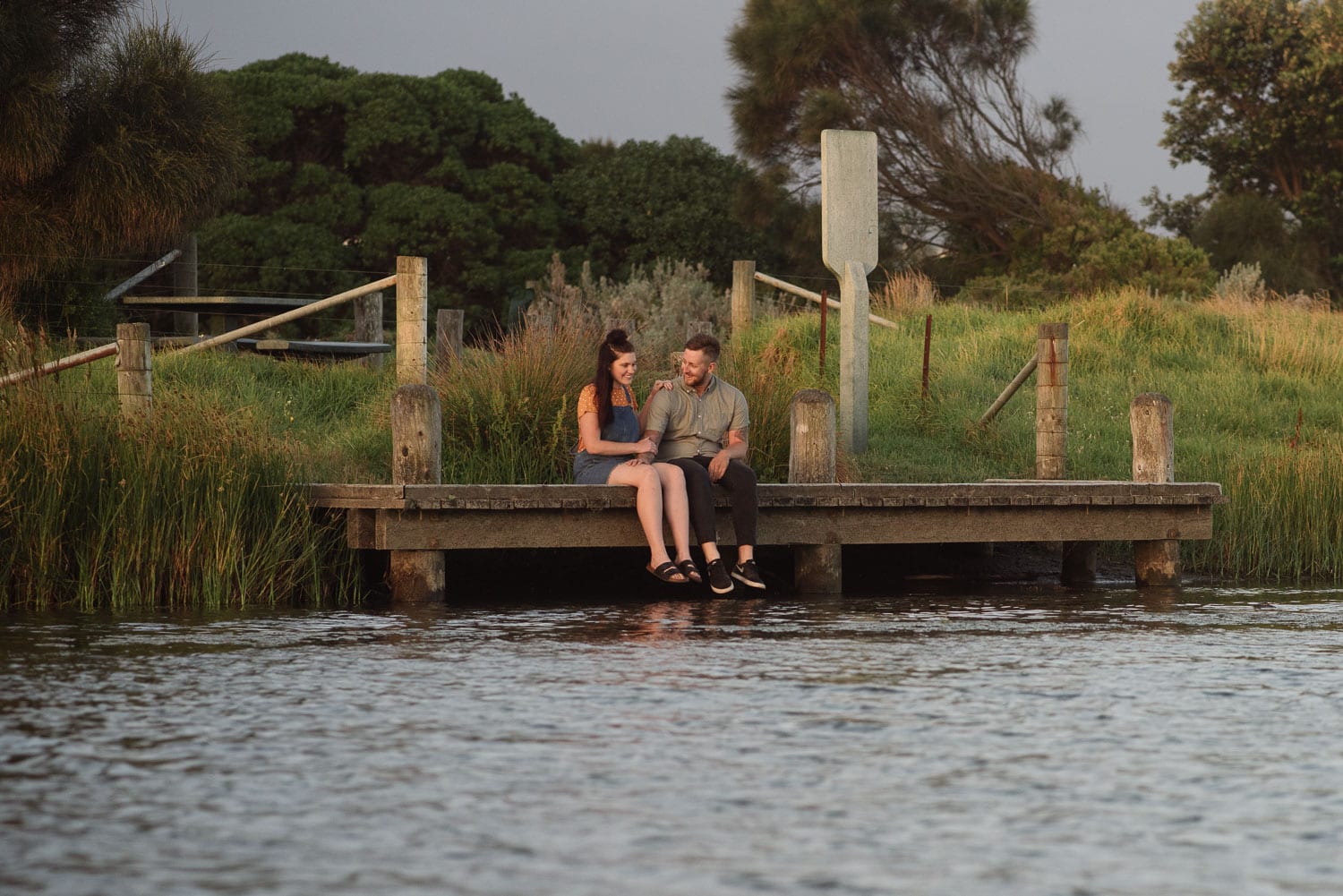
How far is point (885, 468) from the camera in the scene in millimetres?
11609

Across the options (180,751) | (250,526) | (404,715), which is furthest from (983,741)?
(250,526)

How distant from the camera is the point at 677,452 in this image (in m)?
9.38

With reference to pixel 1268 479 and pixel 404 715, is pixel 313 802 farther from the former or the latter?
pixel 1268 479

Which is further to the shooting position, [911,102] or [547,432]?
[911,102]

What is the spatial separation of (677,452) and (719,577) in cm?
74

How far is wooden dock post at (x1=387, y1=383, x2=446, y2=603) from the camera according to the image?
906 cm

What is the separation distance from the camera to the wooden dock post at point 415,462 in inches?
357

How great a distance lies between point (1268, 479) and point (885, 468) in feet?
8.16

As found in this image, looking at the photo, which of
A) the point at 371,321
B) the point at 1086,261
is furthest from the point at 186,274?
the point at 1086,261

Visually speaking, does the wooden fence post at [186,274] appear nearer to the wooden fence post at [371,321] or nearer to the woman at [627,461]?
the wooden fence post at [371,321]

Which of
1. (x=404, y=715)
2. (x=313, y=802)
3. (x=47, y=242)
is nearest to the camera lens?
(x=313, y=802)

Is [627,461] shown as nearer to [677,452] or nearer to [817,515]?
[677,452]

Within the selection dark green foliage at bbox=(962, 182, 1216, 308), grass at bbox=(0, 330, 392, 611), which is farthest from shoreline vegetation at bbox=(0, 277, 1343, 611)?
dark green foliage at bbox=(962, 182, 1216, 308)

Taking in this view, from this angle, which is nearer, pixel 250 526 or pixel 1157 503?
pixel 250 526
